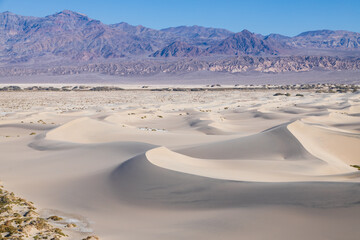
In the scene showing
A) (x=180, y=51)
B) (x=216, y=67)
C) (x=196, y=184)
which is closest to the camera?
(x=196, y=184)

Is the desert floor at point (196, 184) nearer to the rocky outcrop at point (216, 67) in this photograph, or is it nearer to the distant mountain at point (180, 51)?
the rocky outcrop at point (216, 67)

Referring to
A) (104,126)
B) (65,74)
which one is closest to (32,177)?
(104,126)

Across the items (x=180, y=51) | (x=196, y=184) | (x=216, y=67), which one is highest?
(x=180, y=51)

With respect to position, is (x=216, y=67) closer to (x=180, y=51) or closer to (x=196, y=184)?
(x=180, y=51)

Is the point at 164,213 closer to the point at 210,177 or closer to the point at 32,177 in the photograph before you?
the point at 210,177

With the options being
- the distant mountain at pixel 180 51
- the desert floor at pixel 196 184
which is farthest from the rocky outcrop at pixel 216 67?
the desert floor at pixel 196 184

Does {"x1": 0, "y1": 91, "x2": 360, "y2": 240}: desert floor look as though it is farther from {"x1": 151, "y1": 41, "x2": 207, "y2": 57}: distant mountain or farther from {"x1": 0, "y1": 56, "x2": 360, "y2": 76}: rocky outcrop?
{"x1": 151, "y1": 41, "x2": 207, "y2": 57}: distant mountain

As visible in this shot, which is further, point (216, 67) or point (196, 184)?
point (216, 67)

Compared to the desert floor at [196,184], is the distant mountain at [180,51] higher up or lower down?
higher up

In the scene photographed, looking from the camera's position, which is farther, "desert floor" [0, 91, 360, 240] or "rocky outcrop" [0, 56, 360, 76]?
"rocky outcrop" [0, 56, 360, 76]

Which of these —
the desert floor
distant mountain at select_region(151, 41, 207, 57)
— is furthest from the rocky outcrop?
the desert floor

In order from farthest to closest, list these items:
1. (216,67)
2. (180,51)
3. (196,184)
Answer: (180,51)
(216,67)
(196,184)

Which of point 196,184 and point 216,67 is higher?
point 216,67

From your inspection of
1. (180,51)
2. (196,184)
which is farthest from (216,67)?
(196,184)
